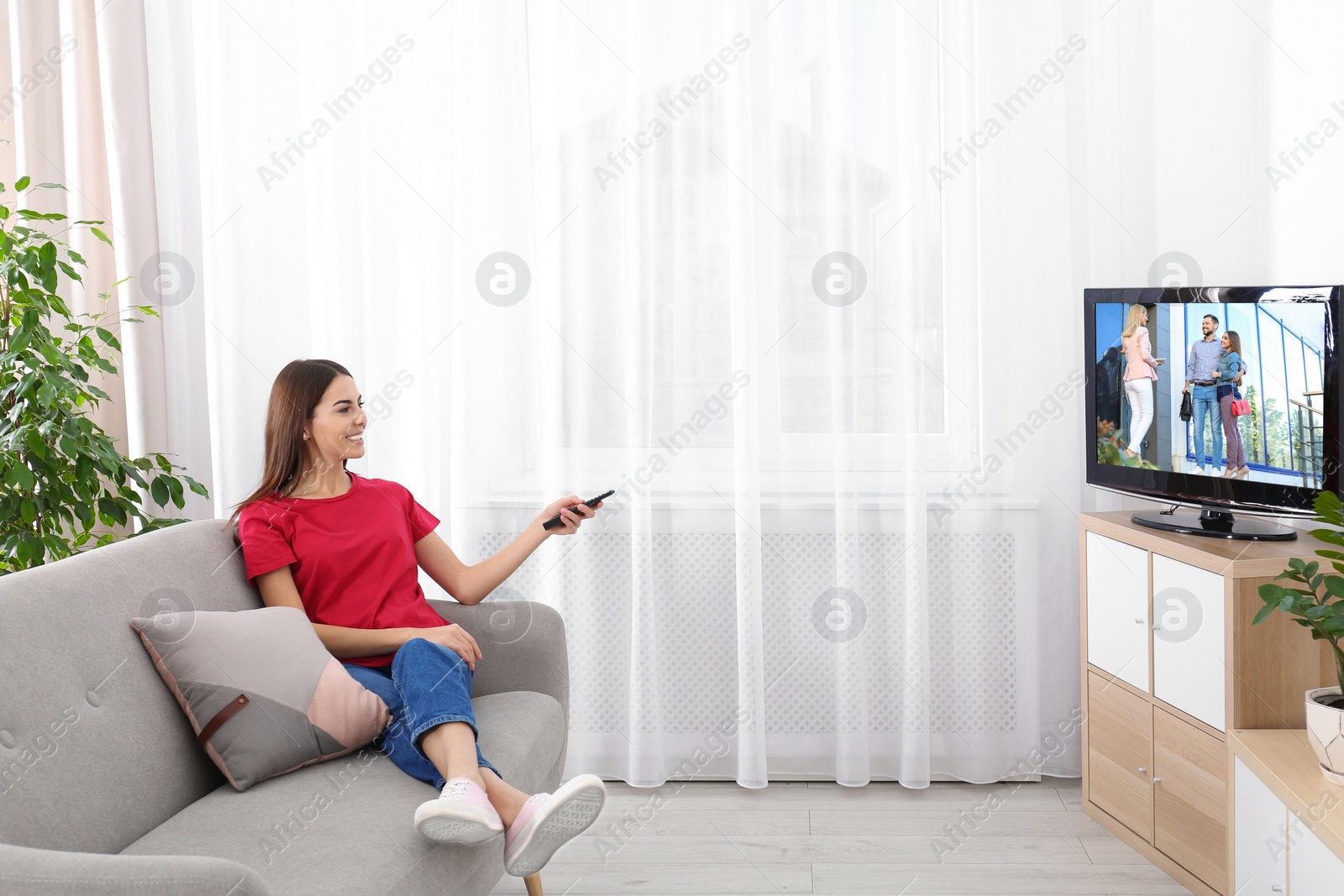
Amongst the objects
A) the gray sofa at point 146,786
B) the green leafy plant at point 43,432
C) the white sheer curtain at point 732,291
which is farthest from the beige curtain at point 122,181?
the gray sofa at point 146,786

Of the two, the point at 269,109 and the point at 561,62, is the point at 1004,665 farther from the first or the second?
the point at 269,109

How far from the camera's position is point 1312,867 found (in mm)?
1510

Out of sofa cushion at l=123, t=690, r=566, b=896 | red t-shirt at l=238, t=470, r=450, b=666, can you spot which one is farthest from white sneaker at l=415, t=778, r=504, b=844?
red t-shirt at l=238, t=470, r=450, b=666

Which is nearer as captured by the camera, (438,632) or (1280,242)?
(438,632)

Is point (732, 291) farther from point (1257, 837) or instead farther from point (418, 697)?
point (1257, 837)

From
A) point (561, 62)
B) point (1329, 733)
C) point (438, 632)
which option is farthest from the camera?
point (561, 62)

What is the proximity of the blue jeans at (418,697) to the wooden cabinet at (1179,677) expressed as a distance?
140 cm

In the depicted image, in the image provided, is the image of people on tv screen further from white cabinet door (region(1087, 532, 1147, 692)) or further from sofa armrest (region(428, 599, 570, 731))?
sofa armrest (region(428, 599, 570, 731))

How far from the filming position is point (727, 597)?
2650mm

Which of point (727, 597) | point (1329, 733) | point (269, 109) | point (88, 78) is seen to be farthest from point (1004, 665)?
point (88, 78)

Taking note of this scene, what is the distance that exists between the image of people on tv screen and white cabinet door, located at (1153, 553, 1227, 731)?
263 mm

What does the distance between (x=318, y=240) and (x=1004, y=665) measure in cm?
222

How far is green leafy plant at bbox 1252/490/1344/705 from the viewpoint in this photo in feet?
5.10

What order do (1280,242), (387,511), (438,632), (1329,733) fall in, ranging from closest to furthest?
(1329,733) < (438,632) < (387,511) < (1280,242)
